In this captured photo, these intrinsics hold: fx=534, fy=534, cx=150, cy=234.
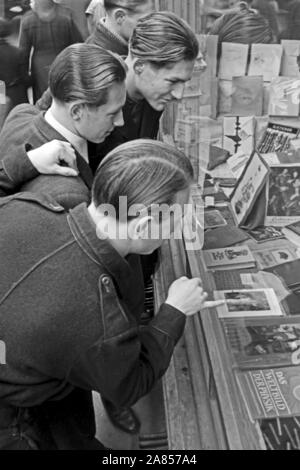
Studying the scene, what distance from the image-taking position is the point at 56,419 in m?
1.44

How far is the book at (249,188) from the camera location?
7.15ft

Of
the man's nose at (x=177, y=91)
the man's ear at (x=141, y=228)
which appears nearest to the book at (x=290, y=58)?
the man's nose at (x=177, y=91)

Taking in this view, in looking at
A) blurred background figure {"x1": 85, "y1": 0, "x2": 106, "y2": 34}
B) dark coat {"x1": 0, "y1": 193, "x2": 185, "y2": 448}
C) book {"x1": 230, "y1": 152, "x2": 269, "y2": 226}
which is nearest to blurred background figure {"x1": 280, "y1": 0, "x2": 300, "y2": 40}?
book {"x1": 230, "y1": 152, "x2": 269, "y2": 226}

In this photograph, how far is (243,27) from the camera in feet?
8.64

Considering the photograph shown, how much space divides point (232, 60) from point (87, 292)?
200 cm

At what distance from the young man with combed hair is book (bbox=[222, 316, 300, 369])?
1.21m

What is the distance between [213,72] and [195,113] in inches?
9.7

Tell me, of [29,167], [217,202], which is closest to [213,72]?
[217,202]

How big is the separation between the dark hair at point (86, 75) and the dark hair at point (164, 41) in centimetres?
38

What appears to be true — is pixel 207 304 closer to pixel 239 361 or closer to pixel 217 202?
pixel 239 361

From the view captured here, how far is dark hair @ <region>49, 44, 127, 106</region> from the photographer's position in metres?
1.48

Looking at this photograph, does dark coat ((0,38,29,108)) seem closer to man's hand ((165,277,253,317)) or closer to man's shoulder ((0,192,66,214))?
man's shoulder ((0,192,66,214))

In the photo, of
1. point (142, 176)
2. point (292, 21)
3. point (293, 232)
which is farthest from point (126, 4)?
point (142, 176)

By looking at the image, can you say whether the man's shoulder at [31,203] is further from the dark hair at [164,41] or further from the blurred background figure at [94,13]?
the blurred background figure at [94,13]
